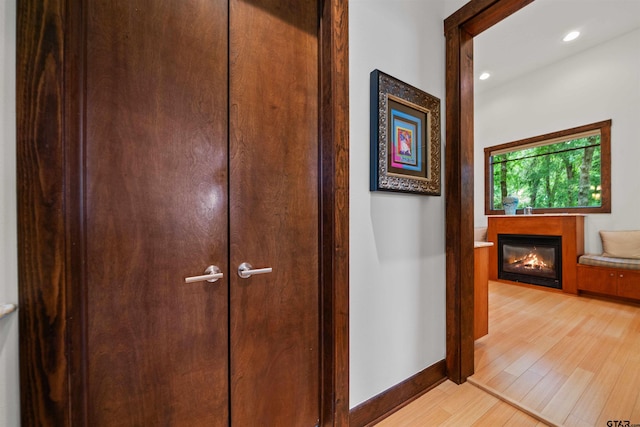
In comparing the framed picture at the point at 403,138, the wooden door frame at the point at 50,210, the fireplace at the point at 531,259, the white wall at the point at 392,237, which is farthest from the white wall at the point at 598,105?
the wooden door frame at the point at 50,210

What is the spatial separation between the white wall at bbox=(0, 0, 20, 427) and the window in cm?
585

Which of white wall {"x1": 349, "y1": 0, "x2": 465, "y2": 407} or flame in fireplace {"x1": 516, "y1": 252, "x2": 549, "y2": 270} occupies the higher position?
white wall {"x1": 349, "y1": 0, "x2": 465, "y2": 407}

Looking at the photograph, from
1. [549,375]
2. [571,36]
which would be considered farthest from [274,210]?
[571,36]

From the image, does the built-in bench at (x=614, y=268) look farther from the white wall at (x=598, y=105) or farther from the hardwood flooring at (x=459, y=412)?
the hardwood flooring at (x=459, y=412)

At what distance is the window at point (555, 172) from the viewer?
12.4 ft

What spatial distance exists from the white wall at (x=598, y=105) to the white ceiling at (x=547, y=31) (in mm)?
231

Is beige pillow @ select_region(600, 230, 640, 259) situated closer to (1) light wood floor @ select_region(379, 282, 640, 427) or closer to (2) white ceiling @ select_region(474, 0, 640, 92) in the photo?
(1) light wood floor @ select_region(379, 282, 640, 427)

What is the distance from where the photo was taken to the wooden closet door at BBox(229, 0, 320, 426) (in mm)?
1101

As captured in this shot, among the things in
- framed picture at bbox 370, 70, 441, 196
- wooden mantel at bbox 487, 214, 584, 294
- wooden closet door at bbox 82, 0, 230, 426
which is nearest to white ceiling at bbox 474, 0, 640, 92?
wooden mantel at bbox 487, 214, 584, 294

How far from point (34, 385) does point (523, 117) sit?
20.9ft

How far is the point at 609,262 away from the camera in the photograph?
3350 millimetres

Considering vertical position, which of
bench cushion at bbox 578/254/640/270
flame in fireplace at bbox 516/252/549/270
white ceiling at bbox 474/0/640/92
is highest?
white ceiling at bbox 474/0/640/92

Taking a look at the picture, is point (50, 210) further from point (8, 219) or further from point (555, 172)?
point (555, 172)

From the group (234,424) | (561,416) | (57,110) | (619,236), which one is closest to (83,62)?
(57,110)
